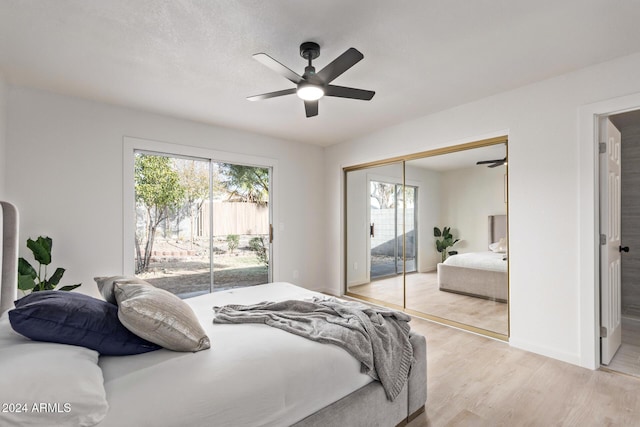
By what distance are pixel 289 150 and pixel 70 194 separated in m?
2.86

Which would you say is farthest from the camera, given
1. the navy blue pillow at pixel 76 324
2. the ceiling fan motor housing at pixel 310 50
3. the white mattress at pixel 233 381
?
the ceiling fan motor housing at pixel 310 50

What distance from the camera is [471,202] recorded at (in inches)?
141

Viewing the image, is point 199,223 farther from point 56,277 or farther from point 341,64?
point 341,64

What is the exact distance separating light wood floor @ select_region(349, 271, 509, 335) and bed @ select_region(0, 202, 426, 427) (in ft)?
5.89

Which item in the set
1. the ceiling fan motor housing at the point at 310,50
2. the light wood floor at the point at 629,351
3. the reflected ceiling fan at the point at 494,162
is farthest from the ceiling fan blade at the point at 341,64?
the light wood floor at the point at 629,351

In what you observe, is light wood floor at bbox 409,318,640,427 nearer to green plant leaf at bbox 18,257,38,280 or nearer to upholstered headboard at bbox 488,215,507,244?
upholstered headboard at bbox 488,215,507,244

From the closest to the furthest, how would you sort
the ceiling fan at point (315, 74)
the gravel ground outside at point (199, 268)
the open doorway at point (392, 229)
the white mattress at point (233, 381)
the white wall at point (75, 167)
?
the white mattress at point (233, 381), the ceiling fan at point (315, 74), the white wall at point (75, 167), the gravel ground outside at point (199, 268), the open doorway at point (392, 229)

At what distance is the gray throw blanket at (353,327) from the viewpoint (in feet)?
5.72

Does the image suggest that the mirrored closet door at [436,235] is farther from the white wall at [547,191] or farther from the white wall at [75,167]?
the white wall at [75,167]

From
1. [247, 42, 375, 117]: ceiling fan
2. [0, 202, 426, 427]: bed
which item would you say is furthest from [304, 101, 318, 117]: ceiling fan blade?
[0, 202, 426, 427]: bed

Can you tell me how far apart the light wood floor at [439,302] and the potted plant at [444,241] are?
1.00 feet

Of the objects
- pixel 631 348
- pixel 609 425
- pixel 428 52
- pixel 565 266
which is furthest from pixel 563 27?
pixel 631 348

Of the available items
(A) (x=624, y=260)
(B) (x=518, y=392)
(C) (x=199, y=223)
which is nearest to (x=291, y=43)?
(C) (x=199, y=223)

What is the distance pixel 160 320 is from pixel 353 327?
1009 mm
